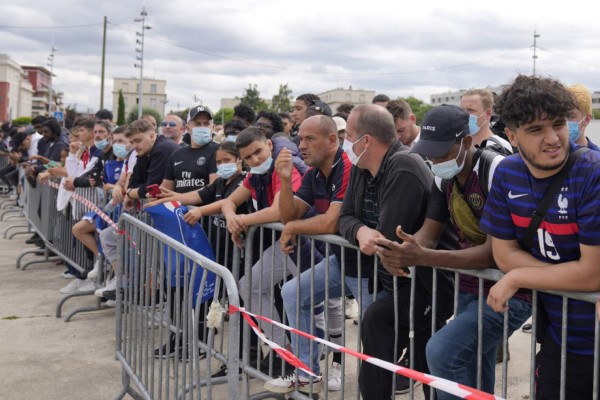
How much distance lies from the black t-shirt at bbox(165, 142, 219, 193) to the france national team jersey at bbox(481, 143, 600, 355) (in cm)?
392

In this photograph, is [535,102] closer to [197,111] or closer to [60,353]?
[197,111]

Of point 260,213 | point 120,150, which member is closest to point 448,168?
point 260,213

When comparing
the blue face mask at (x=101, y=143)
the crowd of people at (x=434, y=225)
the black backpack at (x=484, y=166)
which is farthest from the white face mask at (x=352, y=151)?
the blue face mask at (x=101, y=143)

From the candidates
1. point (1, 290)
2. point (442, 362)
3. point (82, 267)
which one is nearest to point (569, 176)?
point (442, 362)

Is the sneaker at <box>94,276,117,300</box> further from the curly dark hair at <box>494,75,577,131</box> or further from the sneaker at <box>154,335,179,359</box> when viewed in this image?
the curly dark hair at <box>494,75,577,131</box>

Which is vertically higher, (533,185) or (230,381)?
(533,185)

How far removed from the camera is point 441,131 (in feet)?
10.4

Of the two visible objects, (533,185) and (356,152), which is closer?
(533,185)

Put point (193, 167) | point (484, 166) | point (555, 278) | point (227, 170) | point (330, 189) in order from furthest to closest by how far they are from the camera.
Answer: point (193, 167)
point (227, 170)
point (330, 189)
point (484, 166)
point (555, 278)

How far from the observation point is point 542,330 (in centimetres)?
272

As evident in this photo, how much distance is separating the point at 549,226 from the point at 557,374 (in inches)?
23.6

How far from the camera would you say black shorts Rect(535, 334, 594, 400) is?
98.0 inches

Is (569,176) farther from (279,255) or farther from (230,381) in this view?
(279,255)

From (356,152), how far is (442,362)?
4.22 ft
